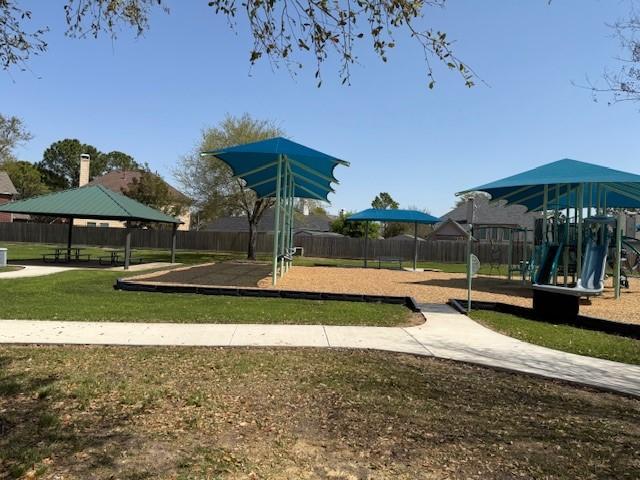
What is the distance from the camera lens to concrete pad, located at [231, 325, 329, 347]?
24.4 ft

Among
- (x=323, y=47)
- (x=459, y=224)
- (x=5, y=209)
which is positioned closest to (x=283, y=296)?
(x=323, y=47)

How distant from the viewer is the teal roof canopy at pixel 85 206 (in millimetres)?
21141

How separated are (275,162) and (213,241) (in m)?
26.4

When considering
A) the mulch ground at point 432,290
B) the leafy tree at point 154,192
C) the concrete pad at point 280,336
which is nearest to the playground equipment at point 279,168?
the mulch ground at point 432,290

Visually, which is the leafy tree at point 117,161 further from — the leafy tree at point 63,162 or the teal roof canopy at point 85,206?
the teal roof canopy at point 85,206

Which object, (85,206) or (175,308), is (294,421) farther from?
(85,206)

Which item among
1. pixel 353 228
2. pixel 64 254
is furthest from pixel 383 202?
pixel 64 254

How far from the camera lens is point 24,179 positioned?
6241 centimetres

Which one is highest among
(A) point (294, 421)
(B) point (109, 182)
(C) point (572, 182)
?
(B) point (109, 182)

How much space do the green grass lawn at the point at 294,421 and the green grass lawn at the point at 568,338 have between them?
2275 mm

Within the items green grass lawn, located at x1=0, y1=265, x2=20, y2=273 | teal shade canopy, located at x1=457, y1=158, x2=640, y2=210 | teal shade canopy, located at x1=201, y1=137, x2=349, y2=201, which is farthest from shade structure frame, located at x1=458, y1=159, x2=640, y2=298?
green grass lawn, located at x1=0, y1=265, x2=20, y2=273

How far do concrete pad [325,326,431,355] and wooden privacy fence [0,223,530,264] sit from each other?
1241 inches

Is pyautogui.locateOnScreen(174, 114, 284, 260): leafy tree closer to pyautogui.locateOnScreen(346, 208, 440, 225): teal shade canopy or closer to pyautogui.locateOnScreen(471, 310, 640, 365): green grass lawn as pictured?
pyautogui.locateOnScreen(346, 208, 440, 225): teal shade canopy

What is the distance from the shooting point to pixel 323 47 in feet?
14.4
